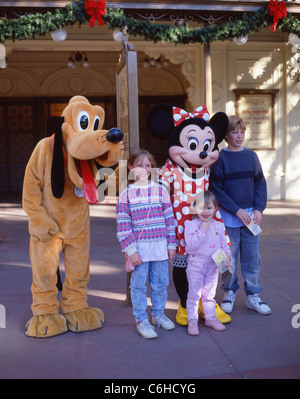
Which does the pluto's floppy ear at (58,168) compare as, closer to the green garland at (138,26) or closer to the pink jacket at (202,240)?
the pink jacket at (202,240)

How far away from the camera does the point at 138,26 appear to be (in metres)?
6.98

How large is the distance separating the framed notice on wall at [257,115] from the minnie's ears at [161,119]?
6672 millimetres

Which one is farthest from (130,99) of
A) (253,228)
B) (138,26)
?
(138,26)

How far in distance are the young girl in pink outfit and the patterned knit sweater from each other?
17 cm

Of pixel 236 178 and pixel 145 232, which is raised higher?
pixel 236 178

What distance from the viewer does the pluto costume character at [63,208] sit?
10.3ft

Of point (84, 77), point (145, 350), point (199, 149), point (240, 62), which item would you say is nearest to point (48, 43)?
point (84, 77)

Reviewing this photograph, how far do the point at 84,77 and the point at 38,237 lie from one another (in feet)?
32.0

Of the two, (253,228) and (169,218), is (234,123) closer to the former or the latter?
(253,228)

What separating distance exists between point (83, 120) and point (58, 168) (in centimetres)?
39

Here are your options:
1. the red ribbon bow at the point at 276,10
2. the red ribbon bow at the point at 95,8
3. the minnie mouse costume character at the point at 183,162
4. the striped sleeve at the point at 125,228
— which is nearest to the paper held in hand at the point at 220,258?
the minnie mouse costume character at the point at 183,162

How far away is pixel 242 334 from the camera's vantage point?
3.20 m

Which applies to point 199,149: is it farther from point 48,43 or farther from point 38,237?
point 48,43
